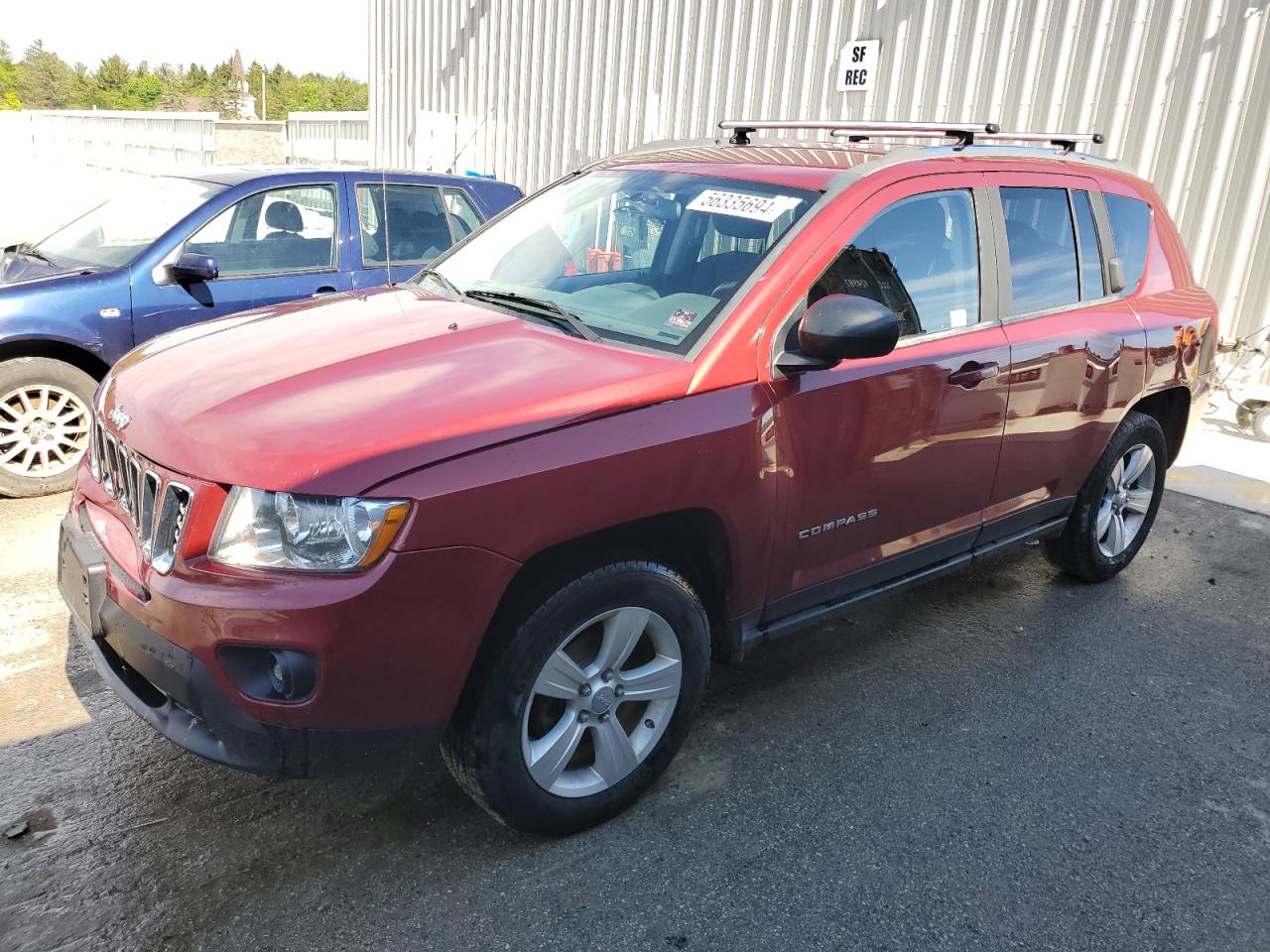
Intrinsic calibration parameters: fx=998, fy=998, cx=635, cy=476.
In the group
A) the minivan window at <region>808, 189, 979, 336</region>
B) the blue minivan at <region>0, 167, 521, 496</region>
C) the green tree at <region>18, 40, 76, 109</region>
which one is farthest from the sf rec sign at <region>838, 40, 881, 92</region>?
the green tree at <region>18, 40, 76, 109</region>

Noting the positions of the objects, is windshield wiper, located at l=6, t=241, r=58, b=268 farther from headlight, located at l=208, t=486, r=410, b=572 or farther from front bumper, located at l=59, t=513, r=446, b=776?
headlight, located at l=208, t=486, r=410, b=572

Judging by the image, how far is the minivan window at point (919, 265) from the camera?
10.3 ft

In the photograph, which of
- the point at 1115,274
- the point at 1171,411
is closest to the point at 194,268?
the point at 1115,274

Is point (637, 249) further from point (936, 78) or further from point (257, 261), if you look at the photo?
point (936, 78)

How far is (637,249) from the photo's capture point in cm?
343

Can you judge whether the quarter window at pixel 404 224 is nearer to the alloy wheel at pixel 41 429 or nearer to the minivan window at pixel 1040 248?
the alloy wheel at pixel 41 429

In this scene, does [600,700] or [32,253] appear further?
[32,253]

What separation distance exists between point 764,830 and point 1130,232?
3081 millimetres

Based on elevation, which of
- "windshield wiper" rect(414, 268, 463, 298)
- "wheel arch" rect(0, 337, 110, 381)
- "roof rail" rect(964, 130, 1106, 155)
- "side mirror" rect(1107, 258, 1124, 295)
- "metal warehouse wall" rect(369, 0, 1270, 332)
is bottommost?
"wheel arch" rect(0, 337, 110, 381)

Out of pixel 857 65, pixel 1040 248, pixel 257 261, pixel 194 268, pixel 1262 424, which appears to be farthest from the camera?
pixel 857 65

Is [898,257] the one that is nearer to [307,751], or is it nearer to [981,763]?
[981,763]

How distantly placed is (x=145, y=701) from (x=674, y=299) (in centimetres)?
183

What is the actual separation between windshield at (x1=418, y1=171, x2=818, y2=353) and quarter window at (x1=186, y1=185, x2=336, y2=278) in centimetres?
211

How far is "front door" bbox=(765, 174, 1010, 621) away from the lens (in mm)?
3027
